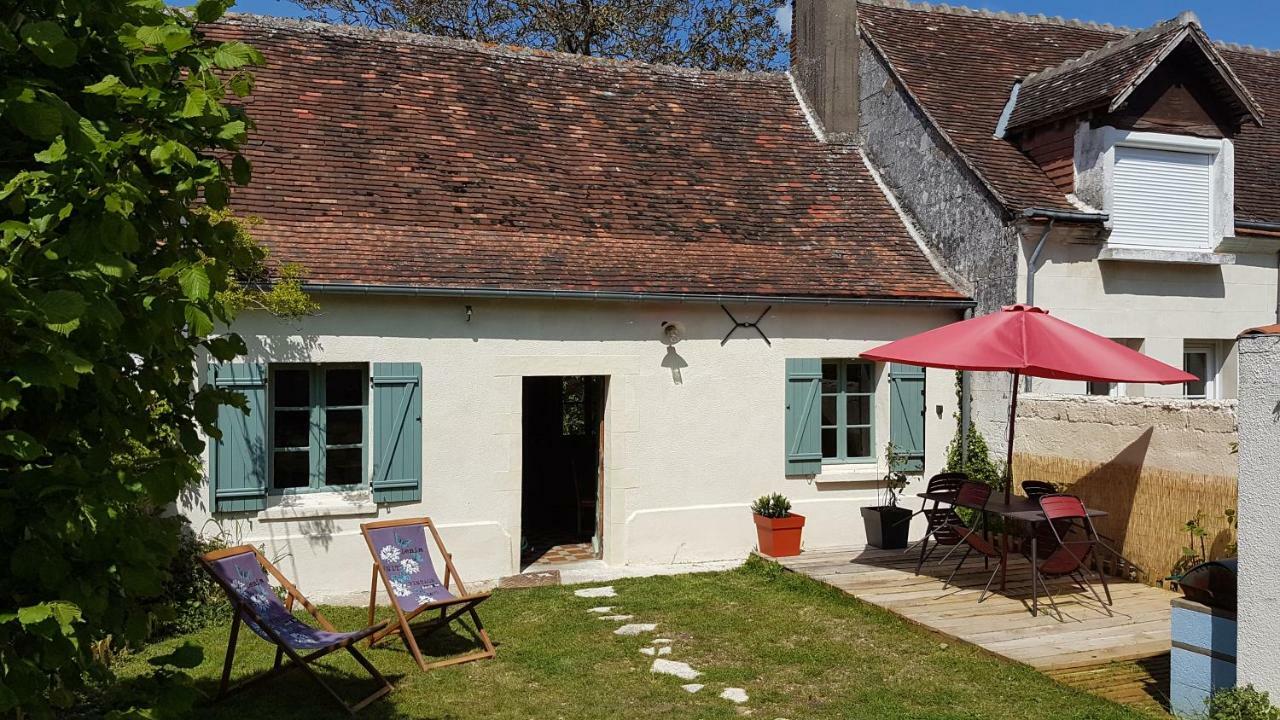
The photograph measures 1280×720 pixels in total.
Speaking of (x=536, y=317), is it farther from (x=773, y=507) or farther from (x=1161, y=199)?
(x=1161, y=199)

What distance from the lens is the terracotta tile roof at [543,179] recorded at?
978 centimetres

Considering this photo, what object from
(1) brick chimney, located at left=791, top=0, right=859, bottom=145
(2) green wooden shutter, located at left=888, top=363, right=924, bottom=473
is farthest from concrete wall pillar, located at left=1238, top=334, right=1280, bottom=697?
(1) brick chimney, located at left=791, top=0, right=859, bottom=145

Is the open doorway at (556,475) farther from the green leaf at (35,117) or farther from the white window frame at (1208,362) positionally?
the green leaf at (35,117)

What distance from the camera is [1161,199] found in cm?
1130

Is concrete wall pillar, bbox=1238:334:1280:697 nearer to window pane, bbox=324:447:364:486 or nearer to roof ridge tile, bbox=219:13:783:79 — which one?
window pane, bbox=324:447:364:486

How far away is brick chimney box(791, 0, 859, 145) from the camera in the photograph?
13461 millimetres

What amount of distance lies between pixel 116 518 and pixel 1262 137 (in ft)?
49.6

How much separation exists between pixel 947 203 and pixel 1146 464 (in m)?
4.15

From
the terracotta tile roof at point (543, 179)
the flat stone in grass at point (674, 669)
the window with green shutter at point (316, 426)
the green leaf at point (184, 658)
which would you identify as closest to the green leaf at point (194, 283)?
the green leaf at point (184, 658)

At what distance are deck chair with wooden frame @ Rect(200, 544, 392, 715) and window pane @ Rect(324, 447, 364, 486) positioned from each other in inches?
119

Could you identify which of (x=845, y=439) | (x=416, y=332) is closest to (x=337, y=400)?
(x=416, y=332)

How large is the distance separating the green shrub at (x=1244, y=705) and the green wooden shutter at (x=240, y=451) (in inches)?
289

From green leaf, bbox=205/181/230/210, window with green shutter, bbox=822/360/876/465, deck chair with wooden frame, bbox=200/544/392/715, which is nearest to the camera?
green leaf, bbox=205/181/230/210

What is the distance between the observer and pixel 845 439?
434 inches
